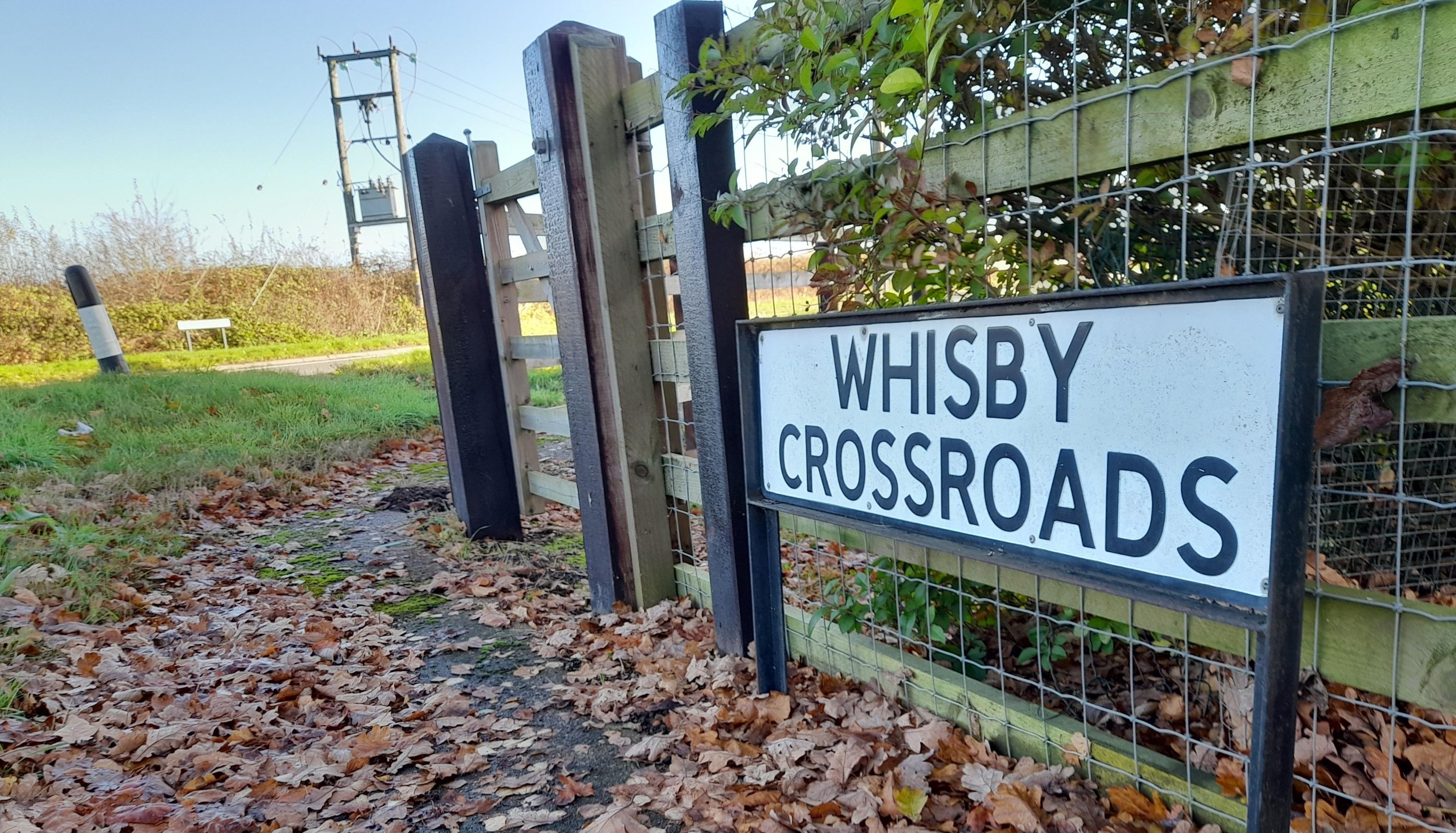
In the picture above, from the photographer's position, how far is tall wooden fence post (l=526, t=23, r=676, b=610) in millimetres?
3143

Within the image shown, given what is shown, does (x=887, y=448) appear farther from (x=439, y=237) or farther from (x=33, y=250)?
(x=33, y=250)

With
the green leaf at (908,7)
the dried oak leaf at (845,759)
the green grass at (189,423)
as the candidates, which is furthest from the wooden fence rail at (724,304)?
the green grass at (189,423)

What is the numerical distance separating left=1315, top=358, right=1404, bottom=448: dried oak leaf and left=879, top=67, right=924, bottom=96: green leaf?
0.96 metres

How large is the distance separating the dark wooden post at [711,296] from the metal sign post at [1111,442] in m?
0.74

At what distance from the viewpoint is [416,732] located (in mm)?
2553

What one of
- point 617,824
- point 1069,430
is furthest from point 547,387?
point 1069,430

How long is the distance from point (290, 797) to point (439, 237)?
331 centimetres

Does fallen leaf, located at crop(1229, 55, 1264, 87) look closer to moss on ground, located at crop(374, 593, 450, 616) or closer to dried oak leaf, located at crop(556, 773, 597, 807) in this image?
dried oak leaf, located at crop(556, 773, 597, 807)

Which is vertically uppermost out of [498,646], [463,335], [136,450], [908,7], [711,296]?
[908,7]

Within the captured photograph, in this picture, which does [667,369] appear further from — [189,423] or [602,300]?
[189,423]

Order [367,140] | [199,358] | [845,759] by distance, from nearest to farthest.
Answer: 1. [845,759]
2. [199,358]
3. [367,140]

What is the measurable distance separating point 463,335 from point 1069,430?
13.5 feet

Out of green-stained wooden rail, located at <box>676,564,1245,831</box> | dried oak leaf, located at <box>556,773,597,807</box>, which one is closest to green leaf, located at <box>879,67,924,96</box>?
green-stained wooden rail, located at <box>676,564,1245,831</box>

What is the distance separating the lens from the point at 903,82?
1635 millimetres
